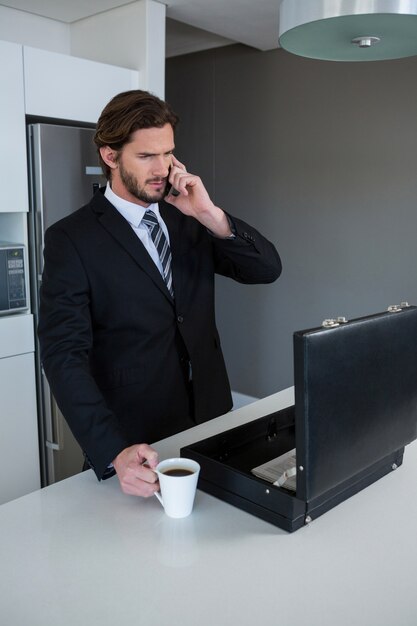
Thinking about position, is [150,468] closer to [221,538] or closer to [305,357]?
[221,538]

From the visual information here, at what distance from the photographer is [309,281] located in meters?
4.00

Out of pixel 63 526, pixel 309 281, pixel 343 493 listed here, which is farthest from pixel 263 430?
pixel 309 281

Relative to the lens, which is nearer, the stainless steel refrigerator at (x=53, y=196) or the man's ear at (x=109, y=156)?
the man's ear at (x=109, y=156)

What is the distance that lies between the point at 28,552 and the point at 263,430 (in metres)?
0.61

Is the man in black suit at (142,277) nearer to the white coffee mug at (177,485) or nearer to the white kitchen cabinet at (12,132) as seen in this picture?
the white coffee mug at (177,485)

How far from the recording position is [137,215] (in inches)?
70.2

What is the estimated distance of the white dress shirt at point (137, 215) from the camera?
5.83 feet

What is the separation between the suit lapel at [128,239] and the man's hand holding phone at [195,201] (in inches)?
Result: 5.5

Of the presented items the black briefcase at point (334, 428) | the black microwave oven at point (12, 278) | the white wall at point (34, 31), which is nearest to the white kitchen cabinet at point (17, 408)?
the black microwave oven at point (12, 278)

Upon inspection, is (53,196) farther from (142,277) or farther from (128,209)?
(142,277)

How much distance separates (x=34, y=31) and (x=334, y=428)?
9.94ft

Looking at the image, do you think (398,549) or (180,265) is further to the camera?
(180,265)

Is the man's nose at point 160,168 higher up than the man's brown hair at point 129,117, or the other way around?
the man's brown hair at point 129,117

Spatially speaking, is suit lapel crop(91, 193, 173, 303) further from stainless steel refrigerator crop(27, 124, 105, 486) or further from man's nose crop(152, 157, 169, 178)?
stainless steel refrigerator crop(27, 124, 105, 486)
